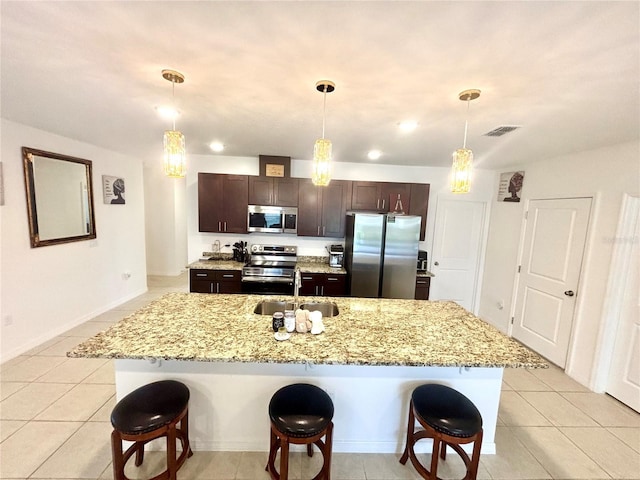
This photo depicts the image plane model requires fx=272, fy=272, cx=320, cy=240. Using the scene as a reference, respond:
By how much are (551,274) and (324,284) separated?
9.35 feet

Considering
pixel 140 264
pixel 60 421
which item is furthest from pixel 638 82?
pixel 140 264

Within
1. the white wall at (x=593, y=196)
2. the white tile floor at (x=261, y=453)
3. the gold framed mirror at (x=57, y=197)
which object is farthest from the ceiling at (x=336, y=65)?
the white tile floor at (x=261, y=453)

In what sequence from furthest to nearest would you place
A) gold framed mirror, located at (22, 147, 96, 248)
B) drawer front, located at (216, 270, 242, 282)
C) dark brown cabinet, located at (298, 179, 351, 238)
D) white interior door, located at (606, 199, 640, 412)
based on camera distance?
1. dark brown cabinet, located at (298, 179, 351, 238)
2. drawer front, located at (216, 270, 242, 282)
3. gold framed mirror, located at (22, 147, 96, 248)
4. white interior door, located at (606, 199, 640, 412)

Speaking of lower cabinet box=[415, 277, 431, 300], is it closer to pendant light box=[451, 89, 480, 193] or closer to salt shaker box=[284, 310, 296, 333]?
pendant light box=[451, 89, 480, 193]

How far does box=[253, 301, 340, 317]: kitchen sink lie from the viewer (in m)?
2.35

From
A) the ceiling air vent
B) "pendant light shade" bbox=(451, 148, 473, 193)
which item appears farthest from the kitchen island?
the ceiling air vent

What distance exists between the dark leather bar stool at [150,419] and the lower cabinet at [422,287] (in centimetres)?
343

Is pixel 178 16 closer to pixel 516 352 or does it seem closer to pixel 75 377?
Answer: pixel 516 352

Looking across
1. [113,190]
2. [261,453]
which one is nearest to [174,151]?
[261,453]

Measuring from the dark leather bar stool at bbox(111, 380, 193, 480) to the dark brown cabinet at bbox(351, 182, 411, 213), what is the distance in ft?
10.7

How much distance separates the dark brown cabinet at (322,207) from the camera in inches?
163

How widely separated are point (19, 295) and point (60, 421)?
1.68 metres

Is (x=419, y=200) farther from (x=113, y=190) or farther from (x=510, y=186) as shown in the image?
(x=113, y=190)

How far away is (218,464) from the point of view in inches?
71.0
